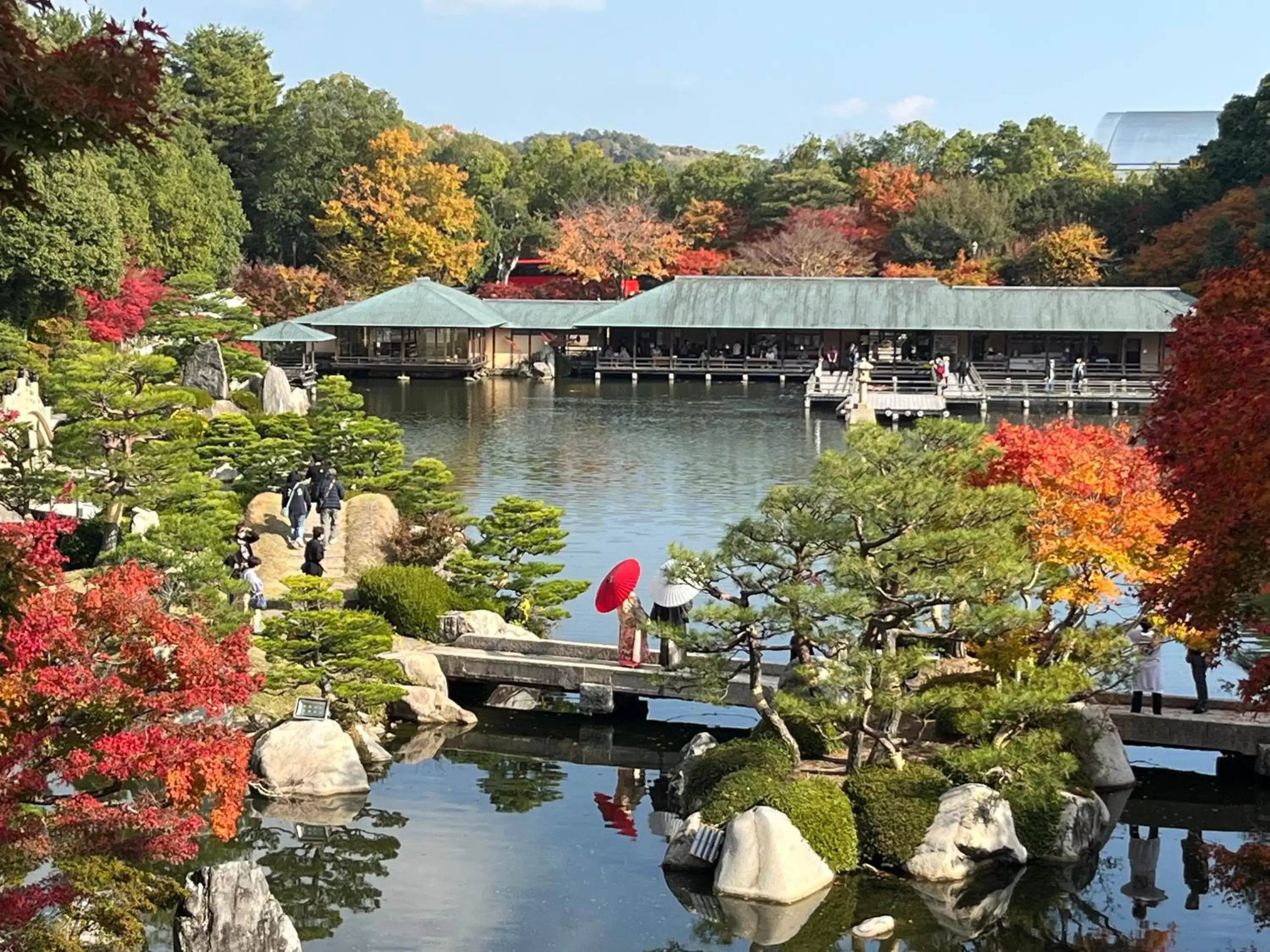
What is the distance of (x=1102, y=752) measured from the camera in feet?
52.1

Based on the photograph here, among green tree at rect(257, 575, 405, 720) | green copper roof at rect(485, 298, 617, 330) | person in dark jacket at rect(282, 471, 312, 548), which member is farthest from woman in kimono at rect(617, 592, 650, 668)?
green copper roof at rect(485, 298, 617, 330)

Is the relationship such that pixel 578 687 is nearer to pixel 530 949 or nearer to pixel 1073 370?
pixel 530 949

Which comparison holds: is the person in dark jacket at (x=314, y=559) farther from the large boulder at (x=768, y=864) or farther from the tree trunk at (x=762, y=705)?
the large boulder at (x=768, y=864)

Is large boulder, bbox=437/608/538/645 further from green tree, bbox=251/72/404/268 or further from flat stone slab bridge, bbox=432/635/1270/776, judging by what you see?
green tree, bbox=251/72/404/268

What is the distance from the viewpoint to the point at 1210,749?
1641 centimetres

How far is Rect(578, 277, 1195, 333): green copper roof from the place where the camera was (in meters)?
52.0

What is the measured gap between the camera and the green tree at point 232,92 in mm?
64438

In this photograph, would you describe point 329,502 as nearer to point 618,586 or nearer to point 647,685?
point 618,586

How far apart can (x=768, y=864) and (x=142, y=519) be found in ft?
38.9

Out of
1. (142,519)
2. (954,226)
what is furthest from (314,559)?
(954,226)

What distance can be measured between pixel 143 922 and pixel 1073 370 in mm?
43039

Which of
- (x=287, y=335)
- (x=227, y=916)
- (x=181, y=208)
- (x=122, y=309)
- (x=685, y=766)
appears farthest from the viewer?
(x=181, y=208)

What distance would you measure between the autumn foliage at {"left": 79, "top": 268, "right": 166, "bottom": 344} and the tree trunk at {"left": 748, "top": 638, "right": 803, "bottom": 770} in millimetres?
27637

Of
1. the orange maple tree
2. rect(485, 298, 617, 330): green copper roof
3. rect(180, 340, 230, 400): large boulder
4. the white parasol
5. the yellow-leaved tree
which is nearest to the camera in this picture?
the white parasol
